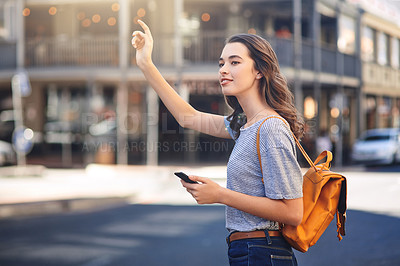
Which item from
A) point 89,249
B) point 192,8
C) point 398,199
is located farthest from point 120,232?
point 192,8

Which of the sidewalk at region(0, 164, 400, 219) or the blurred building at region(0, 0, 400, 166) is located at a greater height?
the blurred building at region(0, 0, 400, 166)

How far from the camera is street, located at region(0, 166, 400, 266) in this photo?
19.1ft

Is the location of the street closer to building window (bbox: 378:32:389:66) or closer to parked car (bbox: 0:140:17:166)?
parked car (bbox: 0:140:17:166)

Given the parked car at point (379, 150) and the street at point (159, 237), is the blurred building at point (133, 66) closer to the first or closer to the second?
the parked car at point (379, 150)

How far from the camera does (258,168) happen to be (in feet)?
6.42

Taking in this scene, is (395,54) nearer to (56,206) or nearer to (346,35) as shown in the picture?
(346,35)

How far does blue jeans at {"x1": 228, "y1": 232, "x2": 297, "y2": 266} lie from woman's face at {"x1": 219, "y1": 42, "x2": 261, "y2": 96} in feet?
2.07

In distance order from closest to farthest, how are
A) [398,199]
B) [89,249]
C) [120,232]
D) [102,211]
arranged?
[89,249], [120,232], [102,211], [398,199]

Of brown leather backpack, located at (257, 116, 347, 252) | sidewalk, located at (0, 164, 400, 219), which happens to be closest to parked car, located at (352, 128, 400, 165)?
sidewalk, located at (0, 164, 400, 219)

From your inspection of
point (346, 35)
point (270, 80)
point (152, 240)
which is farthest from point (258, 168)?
point (346, 35)

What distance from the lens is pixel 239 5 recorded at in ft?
69.2

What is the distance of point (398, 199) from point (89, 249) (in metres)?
7.25

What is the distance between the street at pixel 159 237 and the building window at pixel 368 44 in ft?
63.9

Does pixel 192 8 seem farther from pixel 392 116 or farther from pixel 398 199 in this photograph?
pixel 392 116
